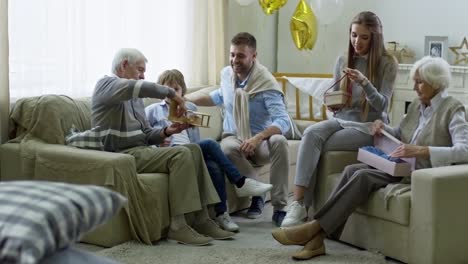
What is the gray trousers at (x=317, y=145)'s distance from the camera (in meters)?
3.80

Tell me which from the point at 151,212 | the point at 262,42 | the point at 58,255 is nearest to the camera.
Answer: the point at 58,255

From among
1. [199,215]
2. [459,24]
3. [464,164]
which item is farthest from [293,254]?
[459,24]

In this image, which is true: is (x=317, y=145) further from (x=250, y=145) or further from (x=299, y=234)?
(x=299, y=234)

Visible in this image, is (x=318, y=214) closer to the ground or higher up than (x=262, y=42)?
closer to the ground

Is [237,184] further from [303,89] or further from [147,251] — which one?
[303,89]

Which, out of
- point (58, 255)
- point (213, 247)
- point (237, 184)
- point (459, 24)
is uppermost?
point (459, 24)

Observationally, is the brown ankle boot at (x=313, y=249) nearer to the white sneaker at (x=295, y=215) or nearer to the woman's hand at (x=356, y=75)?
the white sneaker at (x=295, y=215)

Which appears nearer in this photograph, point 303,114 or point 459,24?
point 303,114

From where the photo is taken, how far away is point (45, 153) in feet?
12.1

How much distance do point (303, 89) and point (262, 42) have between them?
4.05ft

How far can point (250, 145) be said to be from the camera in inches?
159

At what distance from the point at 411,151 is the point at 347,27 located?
120 inches

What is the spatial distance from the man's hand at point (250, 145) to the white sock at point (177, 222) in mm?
597

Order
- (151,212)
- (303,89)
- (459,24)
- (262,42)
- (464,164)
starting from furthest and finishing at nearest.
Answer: (262,42) < (459,24) < (303,89) < (151,212) < (464,164)
